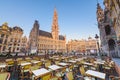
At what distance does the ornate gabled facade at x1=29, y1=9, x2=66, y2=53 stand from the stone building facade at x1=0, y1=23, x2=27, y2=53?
9.85m

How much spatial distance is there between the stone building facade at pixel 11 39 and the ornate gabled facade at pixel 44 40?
32.3 feet

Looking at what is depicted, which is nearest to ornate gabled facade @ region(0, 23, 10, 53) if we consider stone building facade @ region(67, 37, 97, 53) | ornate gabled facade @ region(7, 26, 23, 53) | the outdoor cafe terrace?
ornate gabled facade @ region(7, 26, 23, 53)

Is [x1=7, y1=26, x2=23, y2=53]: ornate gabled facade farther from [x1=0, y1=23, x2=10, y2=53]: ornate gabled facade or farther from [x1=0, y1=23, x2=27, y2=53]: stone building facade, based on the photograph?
[x1=0, y1=23, x2=10, y2=53]: ornate gabled facade

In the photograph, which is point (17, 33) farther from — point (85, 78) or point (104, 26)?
point (85, 78)

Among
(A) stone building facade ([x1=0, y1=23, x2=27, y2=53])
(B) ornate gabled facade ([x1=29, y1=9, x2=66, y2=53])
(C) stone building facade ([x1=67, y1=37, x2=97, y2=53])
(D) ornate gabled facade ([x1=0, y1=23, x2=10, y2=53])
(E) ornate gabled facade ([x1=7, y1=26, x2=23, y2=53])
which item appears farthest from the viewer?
(C) stone building facade ([x1=67, y1=37, x2=97, y2=53])

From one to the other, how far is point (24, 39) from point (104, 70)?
52.7 metres

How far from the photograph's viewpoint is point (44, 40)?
224ft

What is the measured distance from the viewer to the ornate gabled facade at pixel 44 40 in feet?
200

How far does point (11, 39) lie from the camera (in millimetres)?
46312

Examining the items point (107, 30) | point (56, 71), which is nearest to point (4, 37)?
point (56, 71)

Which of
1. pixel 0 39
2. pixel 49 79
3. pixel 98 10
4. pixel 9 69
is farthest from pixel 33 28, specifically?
pixel 49 79

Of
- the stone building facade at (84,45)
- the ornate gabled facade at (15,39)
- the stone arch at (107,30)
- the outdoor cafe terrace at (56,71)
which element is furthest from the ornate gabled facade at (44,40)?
the outdoor cafe terrace at (56,71)

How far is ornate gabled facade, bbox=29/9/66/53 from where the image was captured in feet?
200

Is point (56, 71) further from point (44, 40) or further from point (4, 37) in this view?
point (44, 40)
